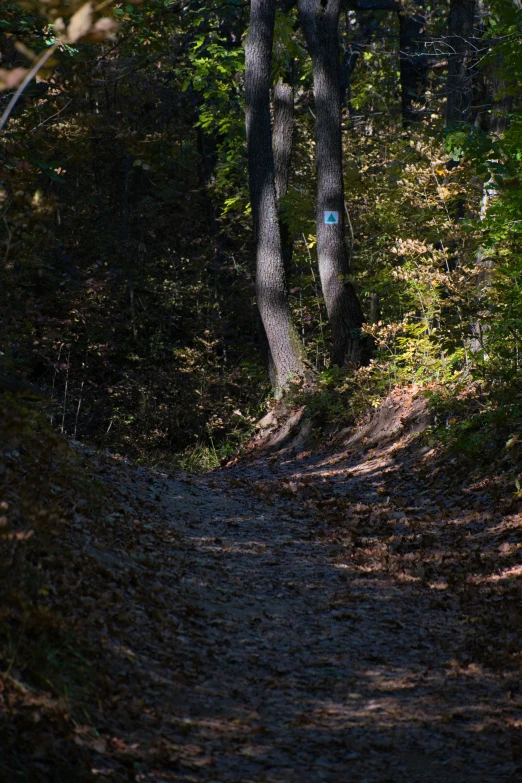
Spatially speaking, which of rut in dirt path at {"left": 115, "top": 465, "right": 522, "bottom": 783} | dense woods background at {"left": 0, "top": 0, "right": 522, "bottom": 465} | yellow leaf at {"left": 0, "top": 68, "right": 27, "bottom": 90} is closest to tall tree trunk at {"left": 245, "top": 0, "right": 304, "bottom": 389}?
dense woods background at {"left": 0, "top": 0, "right": 522, "bottom": 465}

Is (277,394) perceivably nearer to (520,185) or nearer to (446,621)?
(520,185)

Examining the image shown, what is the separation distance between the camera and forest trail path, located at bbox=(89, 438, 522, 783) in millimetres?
3590

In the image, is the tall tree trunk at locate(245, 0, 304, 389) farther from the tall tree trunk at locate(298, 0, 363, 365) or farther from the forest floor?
the forest floor

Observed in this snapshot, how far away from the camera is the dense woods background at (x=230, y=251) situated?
1141 centimetres

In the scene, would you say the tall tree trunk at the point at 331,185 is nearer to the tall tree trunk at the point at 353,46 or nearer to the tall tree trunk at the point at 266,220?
the tall tree trunk at the point at 266,220

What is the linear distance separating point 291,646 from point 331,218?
9654 mm

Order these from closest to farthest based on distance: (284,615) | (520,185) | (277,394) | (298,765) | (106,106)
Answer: (298,765) < (284,615) < (520,185) < (277,394) < (106,106)

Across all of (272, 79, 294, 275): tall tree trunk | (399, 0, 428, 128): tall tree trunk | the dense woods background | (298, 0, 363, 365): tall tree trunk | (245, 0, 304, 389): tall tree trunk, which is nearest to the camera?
the dense woods background

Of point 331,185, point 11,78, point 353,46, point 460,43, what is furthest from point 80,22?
point 353,46

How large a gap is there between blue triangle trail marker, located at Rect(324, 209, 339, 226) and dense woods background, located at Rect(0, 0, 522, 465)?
0.25 meters

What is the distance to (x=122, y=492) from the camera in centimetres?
774

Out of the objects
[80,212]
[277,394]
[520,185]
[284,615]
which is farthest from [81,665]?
[80,212]

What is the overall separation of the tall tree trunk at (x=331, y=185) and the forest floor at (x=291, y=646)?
215 inches

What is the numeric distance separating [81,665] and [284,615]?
1951 millimetres
